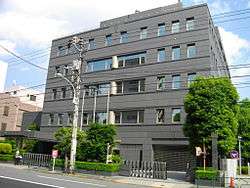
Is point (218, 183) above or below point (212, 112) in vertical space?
below

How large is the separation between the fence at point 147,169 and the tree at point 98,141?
2.25 metres

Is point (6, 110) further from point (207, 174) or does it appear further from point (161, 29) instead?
point (207, 174)

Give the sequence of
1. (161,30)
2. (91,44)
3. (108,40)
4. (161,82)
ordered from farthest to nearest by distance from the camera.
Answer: (91,44)
(108,40)
(161,30)
(161,82)

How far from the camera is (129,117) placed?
40281 mm

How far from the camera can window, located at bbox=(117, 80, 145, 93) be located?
40219 millimetres

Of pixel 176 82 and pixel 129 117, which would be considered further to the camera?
pixel 129 117

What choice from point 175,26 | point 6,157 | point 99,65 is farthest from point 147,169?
point 99,65

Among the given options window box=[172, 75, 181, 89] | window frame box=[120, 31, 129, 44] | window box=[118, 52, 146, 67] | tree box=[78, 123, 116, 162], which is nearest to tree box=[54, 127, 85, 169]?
tree box=[78, 123, 116, 162]

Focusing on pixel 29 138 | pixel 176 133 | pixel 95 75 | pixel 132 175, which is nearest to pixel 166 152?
pixel 176 133

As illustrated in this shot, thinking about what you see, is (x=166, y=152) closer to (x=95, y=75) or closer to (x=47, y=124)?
(x=95, y=75)

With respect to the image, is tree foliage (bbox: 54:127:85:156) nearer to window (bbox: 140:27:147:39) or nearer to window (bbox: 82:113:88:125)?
window (bbox: 82:113:88:125)

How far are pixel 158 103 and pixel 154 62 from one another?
16.4 ft

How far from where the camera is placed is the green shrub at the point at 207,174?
23.9 meters

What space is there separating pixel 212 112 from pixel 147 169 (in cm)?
737
